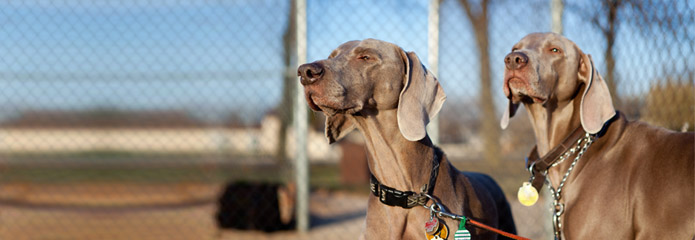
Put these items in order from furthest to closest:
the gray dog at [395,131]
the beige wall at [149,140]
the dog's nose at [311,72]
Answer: the beige wall at [149,140]
the gray dog at [395,131]
the dog's nose at [311,72]

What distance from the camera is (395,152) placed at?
2.41 meters

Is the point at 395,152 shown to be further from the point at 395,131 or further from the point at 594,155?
the point at 594,155

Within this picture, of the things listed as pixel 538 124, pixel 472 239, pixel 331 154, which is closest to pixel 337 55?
pixel 472 239

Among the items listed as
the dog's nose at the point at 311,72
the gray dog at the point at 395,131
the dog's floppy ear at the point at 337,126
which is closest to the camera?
the dog's nose at the point at 311,72

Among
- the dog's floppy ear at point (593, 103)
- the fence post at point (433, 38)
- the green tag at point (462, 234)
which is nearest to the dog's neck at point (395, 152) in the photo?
the green tag at point (462, 234)

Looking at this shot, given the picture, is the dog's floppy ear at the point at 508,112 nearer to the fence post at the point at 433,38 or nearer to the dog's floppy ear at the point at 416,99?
the dog's floppy ear at the point at 416,99

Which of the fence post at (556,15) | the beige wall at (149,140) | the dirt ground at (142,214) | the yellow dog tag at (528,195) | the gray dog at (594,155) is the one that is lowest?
the dirt ground at (142,214)

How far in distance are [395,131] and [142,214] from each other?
210 inches

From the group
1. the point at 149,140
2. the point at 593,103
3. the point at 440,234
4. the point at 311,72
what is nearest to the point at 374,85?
the point at 311,72

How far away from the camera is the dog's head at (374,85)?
2133 millimetres

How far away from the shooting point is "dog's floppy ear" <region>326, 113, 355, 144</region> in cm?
A: 250

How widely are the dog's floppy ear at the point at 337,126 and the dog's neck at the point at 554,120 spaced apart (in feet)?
3.32

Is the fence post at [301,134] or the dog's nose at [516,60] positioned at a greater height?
the dog's nose at [516,60]

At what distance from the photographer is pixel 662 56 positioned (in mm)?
4312
